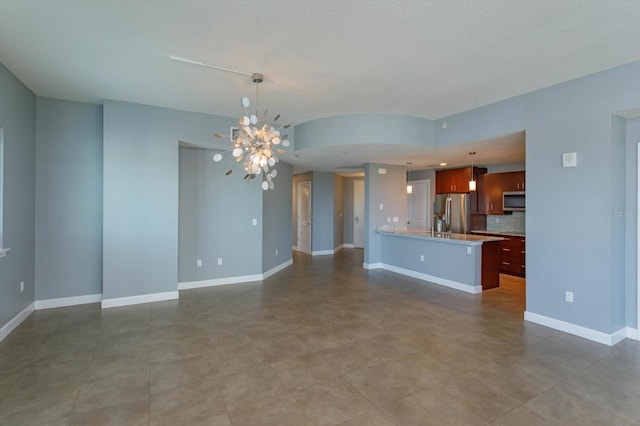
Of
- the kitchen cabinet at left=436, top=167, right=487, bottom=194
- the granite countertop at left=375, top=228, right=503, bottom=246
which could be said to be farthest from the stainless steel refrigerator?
the granite countertop at left=375, top=228, right=503, bottom=246

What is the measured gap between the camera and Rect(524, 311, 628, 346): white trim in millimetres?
3305

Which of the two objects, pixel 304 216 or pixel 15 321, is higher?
pixel 304 216

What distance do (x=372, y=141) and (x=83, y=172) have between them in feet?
14.2

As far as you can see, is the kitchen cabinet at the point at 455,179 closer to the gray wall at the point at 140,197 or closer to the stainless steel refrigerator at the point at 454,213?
the stainless steel refrigerator at the point at 454,213

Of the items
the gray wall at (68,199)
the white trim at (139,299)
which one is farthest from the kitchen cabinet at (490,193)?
the gray wall at (68,199)

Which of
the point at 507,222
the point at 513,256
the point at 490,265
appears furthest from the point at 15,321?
the point at 507,222

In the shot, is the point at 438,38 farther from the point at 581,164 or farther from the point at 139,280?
the point at 139,280

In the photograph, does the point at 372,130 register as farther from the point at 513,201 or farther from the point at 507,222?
the point at 507,222

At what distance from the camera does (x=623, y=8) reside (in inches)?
91.7

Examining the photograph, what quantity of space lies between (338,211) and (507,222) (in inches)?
183

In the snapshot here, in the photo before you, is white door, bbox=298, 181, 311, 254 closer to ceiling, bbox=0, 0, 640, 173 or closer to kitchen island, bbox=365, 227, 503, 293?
kitchen island, bbox=365, 227, 503, 293

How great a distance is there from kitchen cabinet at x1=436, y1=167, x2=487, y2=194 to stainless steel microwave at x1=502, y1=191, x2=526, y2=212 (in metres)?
0.87

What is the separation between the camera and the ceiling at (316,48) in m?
2.38

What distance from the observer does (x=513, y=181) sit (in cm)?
654
